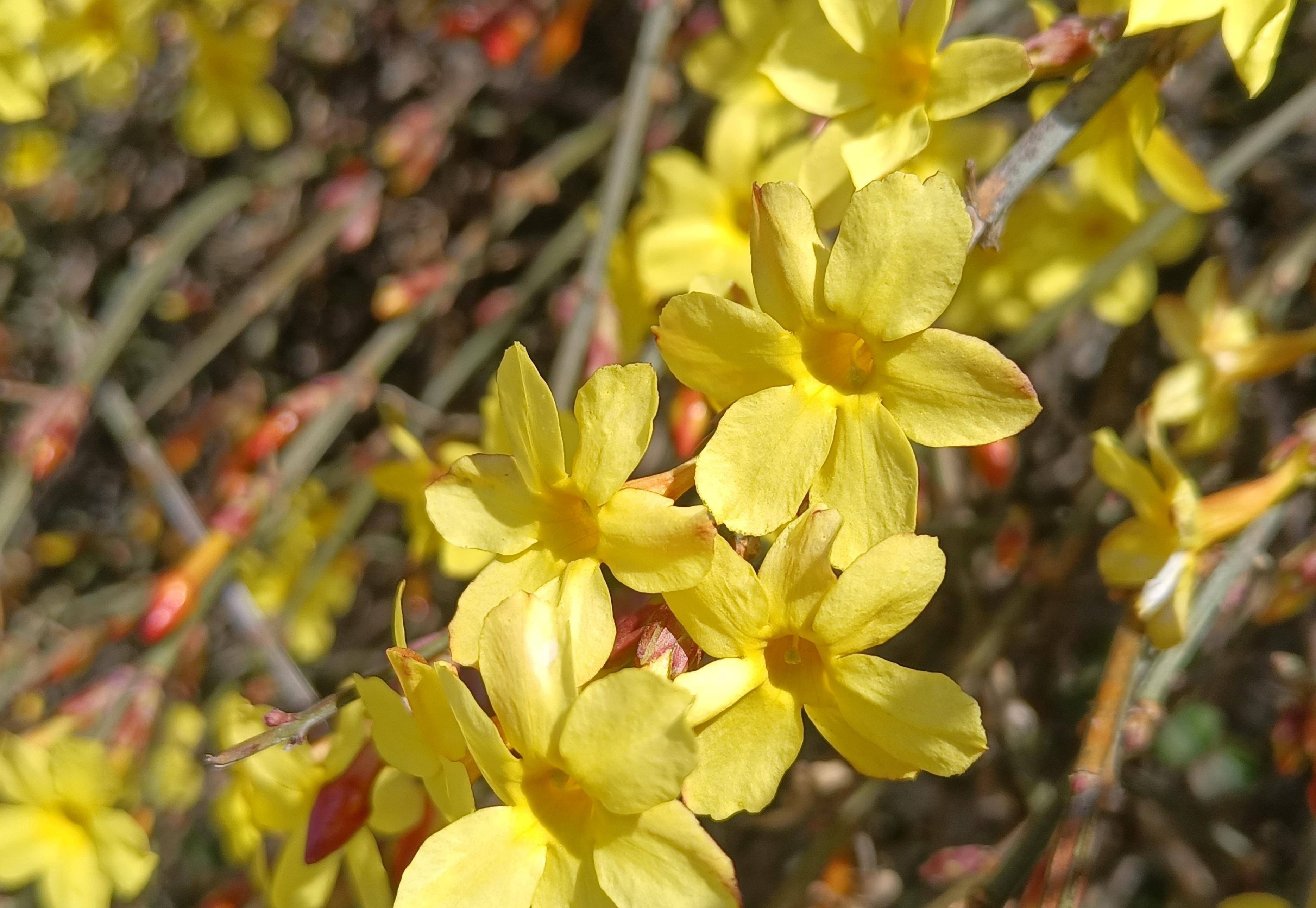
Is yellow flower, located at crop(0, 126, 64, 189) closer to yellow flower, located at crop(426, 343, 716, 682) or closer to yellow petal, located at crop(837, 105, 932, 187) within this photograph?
yellow flower, located at crop(426, 343, 716, 682)

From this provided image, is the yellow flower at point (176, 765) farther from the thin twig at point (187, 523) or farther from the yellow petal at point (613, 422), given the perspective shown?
the yellow petal at point (613, 422)

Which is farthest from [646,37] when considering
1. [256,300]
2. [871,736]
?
[871,736]

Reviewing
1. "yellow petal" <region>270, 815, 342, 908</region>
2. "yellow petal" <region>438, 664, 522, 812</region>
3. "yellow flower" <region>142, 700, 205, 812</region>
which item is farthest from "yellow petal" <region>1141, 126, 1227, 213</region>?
"yellow flower" <region>142, 700, 205, 812</region>

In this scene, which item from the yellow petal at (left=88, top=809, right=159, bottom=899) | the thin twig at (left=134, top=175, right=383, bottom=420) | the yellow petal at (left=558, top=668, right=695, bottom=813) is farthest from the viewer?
the thin twig at (left=134, top=175, right=383, bottom=420)

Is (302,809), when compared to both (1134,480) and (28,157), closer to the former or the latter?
(1134,480)

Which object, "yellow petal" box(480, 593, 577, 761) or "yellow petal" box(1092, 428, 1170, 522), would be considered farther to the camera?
"yellow petal" box(1092, 428, 1170, 522)

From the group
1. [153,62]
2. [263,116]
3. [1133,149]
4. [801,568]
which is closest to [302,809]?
[801,568]
